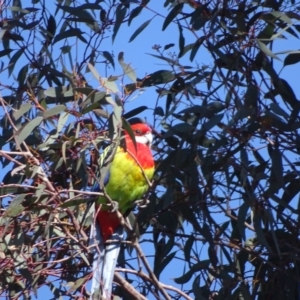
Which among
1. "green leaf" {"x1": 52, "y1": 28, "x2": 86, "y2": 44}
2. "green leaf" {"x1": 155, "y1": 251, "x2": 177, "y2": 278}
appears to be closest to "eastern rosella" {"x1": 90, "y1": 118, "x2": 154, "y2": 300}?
"green leaf" {"x1": 155, "y1": 251, "x2": 177, "y2": 278}

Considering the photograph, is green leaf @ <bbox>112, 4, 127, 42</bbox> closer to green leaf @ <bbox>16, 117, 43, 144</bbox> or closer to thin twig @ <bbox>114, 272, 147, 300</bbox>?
green leaf @ <bbox>16, 117, 43, 144</bbox>

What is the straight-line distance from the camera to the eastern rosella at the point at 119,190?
2789 mm

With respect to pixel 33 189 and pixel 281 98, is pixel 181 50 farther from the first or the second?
pixel 33 189

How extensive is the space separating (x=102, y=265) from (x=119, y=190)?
0.29 meters

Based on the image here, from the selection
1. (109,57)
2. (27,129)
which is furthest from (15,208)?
(109,57)

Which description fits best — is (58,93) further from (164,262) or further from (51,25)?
(164,262)

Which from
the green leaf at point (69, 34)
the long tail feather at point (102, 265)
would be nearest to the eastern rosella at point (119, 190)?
the long tail feather at point (102, 265)

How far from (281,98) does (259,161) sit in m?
0.21

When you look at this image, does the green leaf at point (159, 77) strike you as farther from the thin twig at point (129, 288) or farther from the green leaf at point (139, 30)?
the thin twig at point (129, 288)

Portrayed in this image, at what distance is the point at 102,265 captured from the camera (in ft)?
8.98

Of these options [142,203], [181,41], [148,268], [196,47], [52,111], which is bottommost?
[148,268]

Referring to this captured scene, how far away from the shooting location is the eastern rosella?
2.79m

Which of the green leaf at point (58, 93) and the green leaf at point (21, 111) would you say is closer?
the green leaf at point (21, 111)

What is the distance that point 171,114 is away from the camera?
8.87ft
